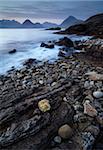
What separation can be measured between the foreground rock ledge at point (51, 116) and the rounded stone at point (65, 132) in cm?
8

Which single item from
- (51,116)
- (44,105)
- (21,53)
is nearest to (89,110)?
(51,116)

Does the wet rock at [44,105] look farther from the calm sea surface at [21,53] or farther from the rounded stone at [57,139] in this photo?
the calm sea surface at [21,53]

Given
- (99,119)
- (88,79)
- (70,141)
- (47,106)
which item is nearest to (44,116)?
(47,106)

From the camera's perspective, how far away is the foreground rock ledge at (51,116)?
5.25m

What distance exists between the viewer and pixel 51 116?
6020 millimetres

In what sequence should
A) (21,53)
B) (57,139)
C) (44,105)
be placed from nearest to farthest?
(57,139), (44,105), (21,53)

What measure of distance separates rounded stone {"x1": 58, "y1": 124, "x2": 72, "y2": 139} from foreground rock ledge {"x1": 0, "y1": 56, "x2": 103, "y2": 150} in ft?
0.28

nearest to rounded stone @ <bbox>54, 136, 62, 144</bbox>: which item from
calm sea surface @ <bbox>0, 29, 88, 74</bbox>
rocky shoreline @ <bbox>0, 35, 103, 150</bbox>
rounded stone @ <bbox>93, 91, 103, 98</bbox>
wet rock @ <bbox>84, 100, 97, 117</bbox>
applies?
rocky shoreline @ <bbox>0, 35, 103, 150</bbox>

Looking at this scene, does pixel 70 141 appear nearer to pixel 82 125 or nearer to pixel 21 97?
pixel 82 125

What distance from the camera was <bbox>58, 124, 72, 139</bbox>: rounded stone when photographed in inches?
213

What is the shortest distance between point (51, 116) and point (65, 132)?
708mm

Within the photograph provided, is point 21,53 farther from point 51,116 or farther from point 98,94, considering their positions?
point 51,116

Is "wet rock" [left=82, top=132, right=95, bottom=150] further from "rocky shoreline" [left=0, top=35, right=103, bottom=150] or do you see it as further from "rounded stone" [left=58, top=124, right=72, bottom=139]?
"rounded stone" [left=58, top=124, right=72, bottom=139]

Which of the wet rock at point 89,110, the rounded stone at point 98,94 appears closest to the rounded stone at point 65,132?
the wet rock at point 89,110
